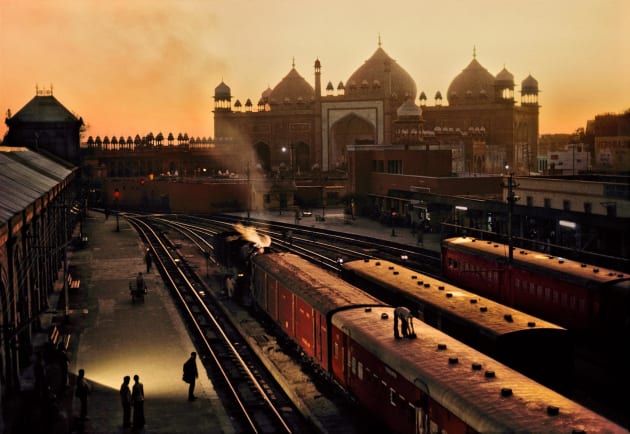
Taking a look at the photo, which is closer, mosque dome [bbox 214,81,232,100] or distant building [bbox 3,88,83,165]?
distant building [bbox 3,88,83,165]

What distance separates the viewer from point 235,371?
21.6m

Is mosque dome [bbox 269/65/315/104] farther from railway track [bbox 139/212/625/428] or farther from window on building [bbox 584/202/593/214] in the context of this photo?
window on building [bbox 584/202/593/214]

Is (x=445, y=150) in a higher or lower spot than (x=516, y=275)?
higher

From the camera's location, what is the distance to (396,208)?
59.9 m

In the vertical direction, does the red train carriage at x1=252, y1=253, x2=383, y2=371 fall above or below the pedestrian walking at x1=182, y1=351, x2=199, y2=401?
above

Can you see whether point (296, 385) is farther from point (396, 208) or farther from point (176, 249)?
point (396, 208)

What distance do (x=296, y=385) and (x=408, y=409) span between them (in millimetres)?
6934

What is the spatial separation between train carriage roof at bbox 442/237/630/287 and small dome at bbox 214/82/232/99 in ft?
247

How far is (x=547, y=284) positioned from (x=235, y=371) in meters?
8.93

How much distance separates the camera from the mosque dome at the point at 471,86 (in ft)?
320

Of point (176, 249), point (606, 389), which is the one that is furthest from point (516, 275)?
point (176, 249)

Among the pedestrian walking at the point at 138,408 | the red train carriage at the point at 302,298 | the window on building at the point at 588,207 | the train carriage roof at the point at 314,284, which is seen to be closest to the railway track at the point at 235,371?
the red train carriage at the point at 302,298

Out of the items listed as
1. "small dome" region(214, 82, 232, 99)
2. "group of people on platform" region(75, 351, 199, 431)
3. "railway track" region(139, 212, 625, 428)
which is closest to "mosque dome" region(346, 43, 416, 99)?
"small dome" region(214, 82, 232, 99)

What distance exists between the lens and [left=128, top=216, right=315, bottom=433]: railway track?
1741cm
